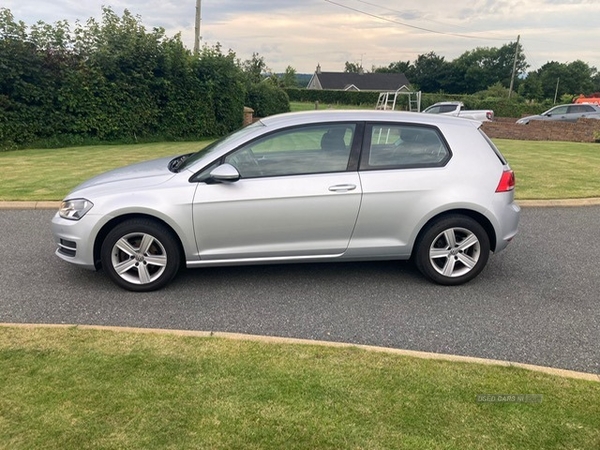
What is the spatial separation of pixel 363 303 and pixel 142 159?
9767 mm

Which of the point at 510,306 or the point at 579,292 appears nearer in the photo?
the point at 510,306

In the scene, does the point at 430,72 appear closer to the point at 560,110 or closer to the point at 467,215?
the point at 560,110

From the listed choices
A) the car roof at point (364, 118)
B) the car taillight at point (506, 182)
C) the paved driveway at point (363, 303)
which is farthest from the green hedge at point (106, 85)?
the car taillight at point (506, 182)

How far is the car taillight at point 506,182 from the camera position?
4383 millimetres

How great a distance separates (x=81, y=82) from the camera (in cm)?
1532

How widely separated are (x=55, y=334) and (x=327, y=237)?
92.2 inches

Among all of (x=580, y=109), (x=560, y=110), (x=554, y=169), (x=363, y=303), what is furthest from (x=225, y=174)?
(x=560, y=110)

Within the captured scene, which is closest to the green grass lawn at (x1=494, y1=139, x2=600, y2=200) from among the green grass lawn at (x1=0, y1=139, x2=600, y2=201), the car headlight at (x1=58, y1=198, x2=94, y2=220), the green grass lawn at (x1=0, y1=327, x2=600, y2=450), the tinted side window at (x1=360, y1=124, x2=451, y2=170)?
the green grass lawn at (x1=0, y1=139, x2=600, y2=201)

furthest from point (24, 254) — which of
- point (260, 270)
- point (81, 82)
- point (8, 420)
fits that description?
point (81, 82)

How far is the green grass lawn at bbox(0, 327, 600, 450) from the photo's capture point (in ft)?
7.68

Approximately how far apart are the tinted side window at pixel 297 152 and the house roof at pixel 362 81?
76.8 metres

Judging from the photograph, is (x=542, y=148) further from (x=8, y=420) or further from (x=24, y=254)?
(x=8, y=420)

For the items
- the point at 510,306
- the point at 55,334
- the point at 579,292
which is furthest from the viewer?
the point at 579,292

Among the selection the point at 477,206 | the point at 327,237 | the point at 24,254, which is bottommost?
the point at 24,254
